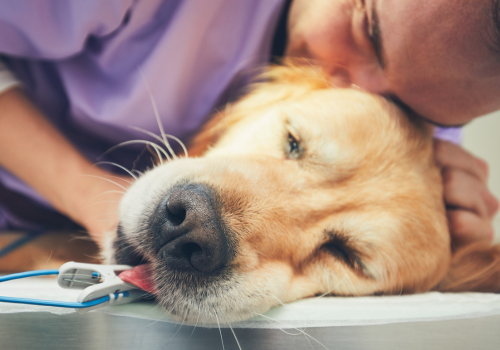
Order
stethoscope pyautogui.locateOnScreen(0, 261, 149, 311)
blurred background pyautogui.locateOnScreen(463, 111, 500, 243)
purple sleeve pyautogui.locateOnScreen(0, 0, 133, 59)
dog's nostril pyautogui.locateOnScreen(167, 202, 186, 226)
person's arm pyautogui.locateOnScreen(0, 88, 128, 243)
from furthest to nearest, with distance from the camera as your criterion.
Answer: blurred background pyautogui.locateOnScreen(463, 111, 500, 243), person's arm pyautogui.locateOnScreen(0, 88, 128, 243), purple sleeve pyautogui.locateOnScreen(0, 0, 133, 59), dog's nostril pyautogui.locateOnScreen(167, 202, 186, 226), stethoscope pyautogui.locateOnScreen(0, 261, 149, 311)

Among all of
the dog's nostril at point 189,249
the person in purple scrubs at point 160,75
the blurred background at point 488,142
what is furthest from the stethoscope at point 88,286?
the blurred background at point 488,142

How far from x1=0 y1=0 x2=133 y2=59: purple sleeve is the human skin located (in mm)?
586

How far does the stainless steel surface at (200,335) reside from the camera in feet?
1.83

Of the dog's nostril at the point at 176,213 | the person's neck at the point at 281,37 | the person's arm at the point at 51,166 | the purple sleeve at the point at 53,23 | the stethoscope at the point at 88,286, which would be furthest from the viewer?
the person's neck at the point at 281,37

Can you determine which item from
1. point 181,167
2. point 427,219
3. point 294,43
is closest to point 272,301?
point 181,167

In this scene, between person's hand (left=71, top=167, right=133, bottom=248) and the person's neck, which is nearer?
person's hand (left=71, top=167, right=133, bottom=248)

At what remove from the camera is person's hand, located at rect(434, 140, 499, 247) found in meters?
1.05

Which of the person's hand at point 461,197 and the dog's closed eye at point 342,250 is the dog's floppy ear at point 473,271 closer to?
the person's hand at point 461,197

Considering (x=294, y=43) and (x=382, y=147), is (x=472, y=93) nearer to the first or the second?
(x=382, y=147)

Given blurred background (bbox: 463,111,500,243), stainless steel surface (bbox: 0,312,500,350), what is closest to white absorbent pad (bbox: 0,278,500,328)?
stainless steel surface (bbox: 0,312,500,350)

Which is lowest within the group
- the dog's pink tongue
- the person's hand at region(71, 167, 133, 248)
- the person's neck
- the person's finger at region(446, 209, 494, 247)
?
the person's hand at region(71, 167, 133, 248)

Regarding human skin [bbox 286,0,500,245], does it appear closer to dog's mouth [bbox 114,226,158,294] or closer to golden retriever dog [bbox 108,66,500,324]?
golden retriever dog [bbox 108,66,500,324]

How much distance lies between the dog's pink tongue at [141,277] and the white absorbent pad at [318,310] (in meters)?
0.03

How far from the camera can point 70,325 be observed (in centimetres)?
56
